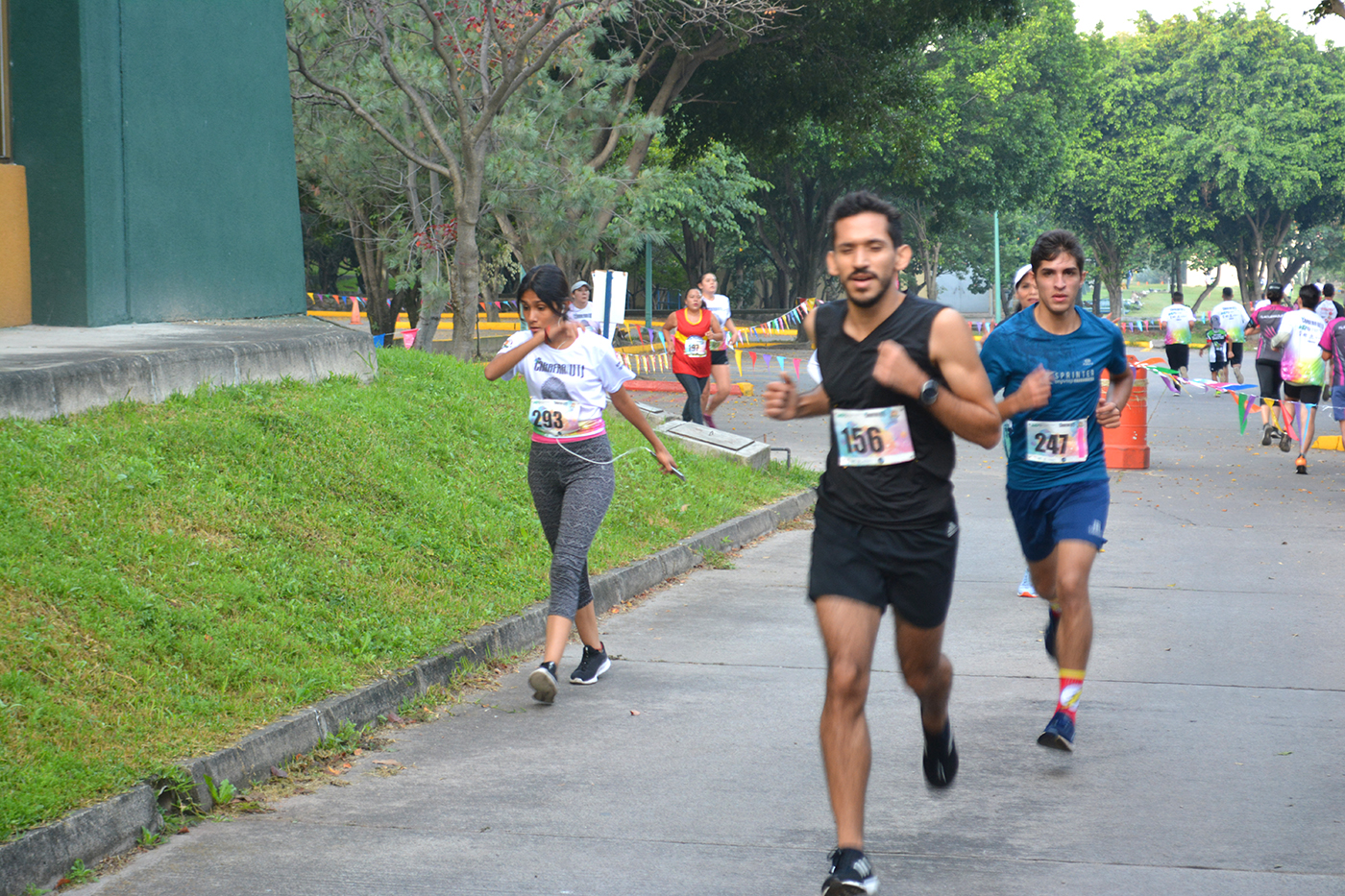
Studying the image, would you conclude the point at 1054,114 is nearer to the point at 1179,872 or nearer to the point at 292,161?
the point at 292,161

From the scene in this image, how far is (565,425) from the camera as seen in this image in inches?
251

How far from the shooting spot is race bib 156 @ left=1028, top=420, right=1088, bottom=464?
18.9 ft

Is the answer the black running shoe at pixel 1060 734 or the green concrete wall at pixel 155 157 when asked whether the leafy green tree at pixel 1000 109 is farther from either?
the black running shoe at pixel 1060 734

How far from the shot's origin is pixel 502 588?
764 cm

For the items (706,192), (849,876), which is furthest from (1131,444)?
(706,192)

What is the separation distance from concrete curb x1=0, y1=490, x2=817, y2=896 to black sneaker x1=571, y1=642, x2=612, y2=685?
0.51 meters

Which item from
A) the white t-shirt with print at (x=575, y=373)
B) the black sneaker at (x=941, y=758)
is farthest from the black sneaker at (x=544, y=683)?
the black sneaker at (x=941, y=758)

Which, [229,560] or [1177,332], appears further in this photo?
[1177,332]

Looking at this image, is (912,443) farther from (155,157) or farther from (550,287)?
(155,157)

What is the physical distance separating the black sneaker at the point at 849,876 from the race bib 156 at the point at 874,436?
1.11 metres

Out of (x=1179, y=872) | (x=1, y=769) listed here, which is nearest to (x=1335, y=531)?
(x=1179, y=872)

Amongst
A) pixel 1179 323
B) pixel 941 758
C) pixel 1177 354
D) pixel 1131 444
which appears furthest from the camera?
pixel 1177 354

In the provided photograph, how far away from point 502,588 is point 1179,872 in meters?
4.30

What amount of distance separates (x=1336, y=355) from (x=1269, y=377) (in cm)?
342
